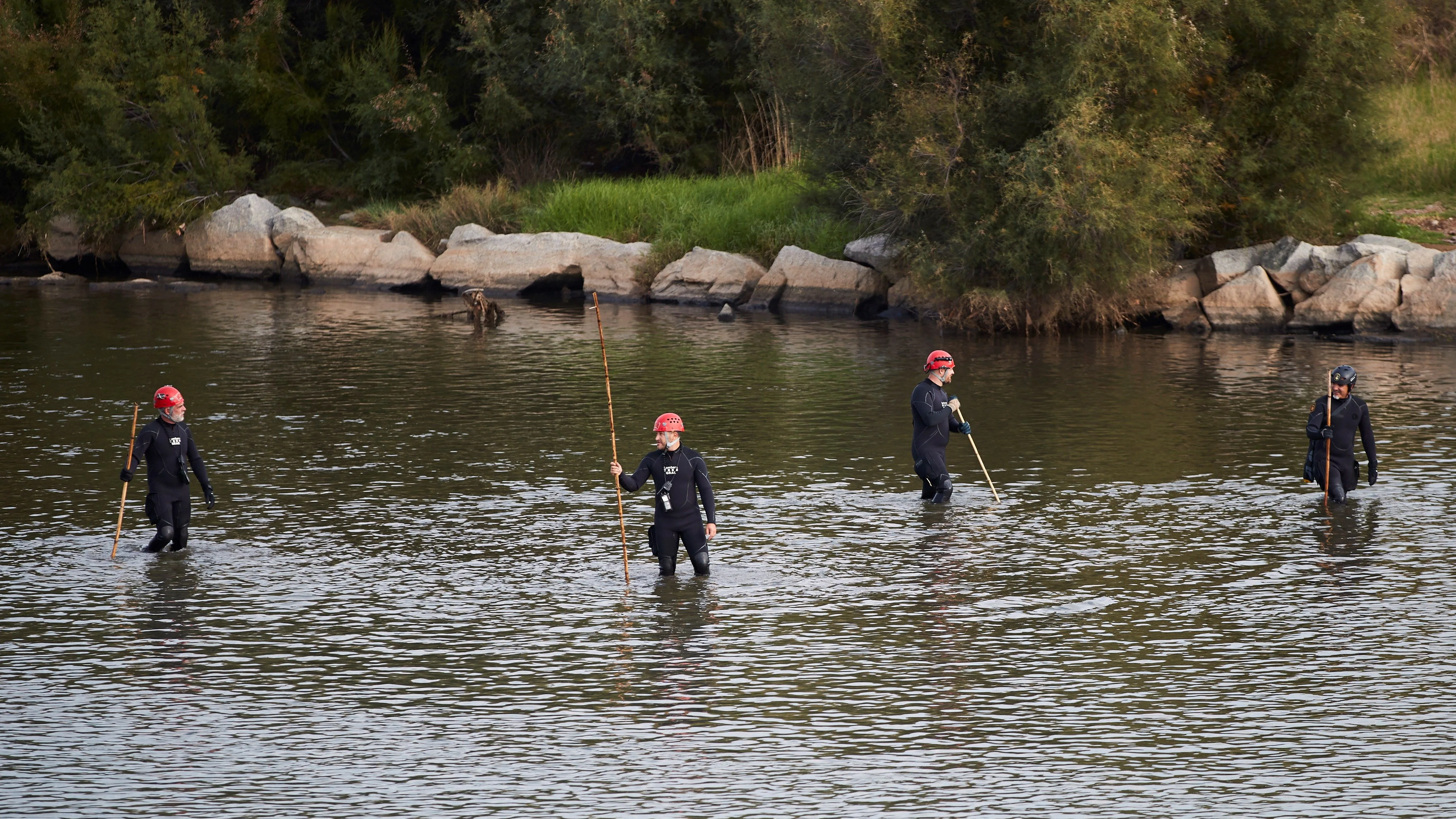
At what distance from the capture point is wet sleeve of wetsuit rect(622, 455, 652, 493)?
14141mm

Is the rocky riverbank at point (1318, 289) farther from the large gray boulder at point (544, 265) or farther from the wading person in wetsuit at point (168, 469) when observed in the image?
the wading person in wetsuit at point (168, 469)

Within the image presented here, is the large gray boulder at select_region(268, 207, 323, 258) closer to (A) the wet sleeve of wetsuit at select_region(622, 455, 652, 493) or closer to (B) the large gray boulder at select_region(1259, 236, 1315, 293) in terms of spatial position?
(B) the large gray boulder at select_region(1259, 236, 1315, 293)

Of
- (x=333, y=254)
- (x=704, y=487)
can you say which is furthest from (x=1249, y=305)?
(x=333, y=254)

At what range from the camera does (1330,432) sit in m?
17.4

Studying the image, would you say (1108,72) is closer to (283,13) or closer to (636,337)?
(636,337)

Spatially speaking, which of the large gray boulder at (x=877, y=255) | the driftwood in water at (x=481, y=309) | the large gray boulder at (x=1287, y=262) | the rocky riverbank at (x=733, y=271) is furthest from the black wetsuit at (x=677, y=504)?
the large gray boulder at (x=877, y=255)

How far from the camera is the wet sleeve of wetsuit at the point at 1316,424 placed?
57.4ft

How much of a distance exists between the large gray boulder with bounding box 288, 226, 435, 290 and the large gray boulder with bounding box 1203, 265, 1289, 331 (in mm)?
19882

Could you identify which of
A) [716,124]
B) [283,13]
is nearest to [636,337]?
[716,124]

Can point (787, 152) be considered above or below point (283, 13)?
below

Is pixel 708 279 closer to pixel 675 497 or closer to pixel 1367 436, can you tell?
pixel 1367 436

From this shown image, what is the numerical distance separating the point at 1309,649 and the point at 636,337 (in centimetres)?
2080

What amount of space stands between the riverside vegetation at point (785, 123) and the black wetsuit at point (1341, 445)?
12.6 metres

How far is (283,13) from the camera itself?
50500 mm
